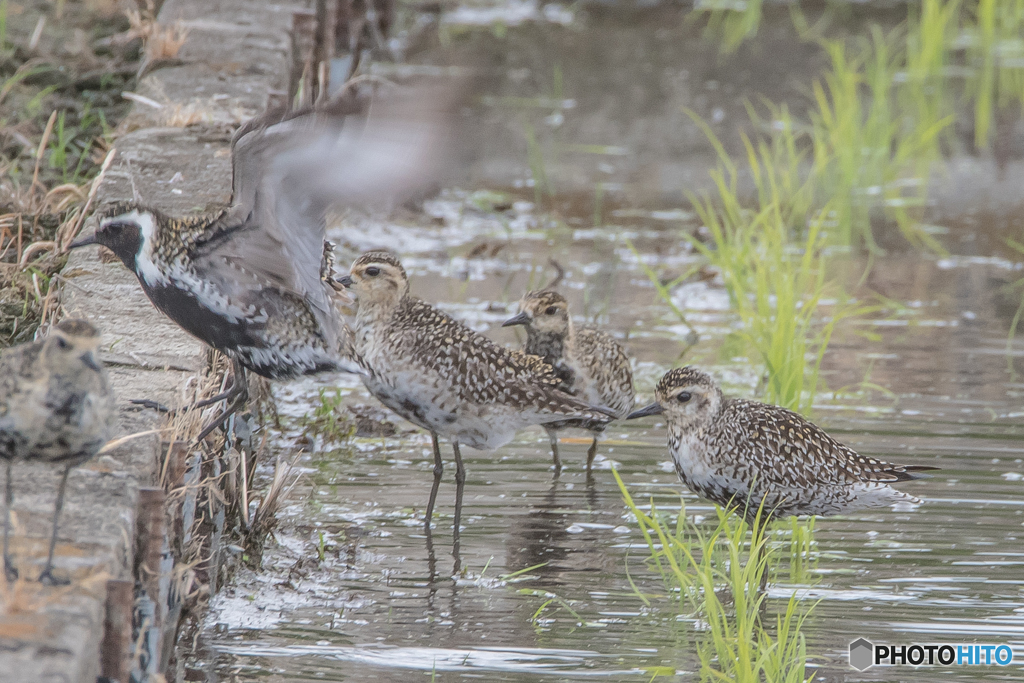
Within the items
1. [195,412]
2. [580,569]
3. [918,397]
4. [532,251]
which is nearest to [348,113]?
[195,412]

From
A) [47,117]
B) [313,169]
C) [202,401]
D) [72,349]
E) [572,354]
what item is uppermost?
[313,169]

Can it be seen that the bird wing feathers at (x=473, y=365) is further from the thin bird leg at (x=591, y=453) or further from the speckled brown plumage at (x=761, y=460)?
the thin bird leg at (x=591, y=453)

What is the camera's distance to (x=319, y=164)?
420cm

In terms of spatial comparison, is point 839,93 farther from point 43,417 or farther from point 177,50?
point 43,417

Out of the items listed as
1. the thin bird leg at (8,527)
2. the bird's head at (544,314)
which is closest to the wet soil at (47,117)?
the thin bird leg at (8,527)

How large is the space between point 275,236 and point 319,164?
0.35 metres

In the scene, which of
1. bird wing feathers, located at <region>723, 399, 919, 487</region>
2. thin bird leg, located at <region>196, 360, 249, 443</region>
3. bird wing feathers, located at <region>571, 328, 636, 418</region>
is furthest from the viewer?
bird wing feathers, located at <region>571, 328, 636, 418</region>

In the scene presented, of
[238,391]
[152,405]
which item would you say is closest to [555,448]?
[238,391]

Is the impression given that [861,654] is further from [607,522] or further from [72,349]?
[72,349]

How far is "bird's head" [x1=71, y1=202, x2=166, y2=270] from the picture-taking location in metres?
4.52

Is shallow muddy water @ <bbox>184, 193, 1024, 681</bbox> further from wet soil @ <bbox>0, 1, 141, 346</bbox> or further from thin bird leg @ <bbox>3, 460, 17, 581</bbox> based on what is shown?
wet soil @ <bbox>0, 1, 141, 346</bbox>

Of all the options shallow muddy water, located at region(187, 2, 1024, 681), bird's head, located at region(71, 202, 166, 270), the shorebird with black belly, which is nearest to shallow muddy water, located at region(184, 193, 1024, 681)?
shallow muddy water, located at region(187, 2, 1024, 681)

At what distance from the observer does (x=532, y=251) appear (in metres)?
8.42

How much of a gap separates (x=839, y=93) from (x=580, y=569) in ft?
15.7
